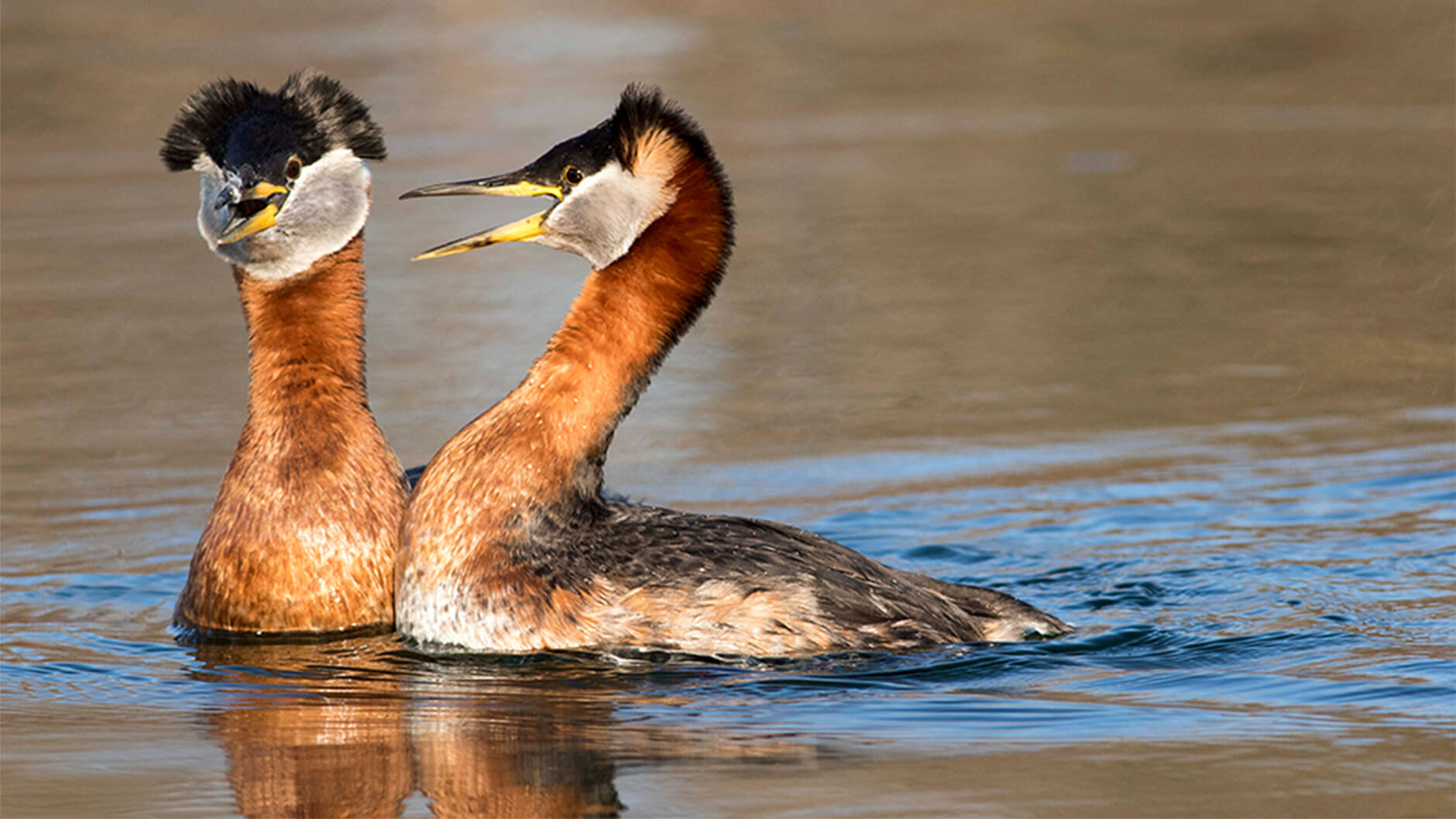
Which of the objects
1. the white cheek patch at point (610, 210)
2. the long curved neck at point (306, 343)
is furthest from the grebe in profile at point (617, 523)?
the long curved neck at point (306, 343)

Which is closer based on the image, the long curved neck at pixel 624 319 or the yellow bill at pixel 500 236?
the yellow bill at pixel 500 236

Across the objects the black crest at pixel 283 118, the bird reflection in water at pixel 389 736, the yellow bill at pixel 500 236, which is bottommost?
the bird reflection in water at pixel 389 736

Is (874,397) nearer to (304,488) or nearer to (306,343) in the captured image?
(306,343)

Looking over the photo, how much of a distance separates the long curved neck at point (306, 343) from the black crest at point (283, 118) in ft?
1.55

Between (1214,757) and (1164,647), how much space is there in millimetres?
1655

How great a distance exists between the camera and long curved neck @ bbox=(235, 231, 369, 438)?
883cm

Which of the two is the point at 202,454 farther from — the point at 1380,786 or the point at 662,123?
the point at 1380,786

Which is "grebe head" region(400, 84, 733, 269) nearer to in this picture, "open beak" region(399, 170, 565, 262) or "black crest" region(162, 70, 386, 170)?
"open beak" region(399, 170, 565, 262)

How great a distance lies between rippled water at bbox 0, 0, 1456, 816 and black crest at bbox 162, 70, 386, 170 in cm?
209

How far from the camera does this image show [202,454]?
12305mm

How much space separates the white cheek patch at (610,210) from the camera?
8.53m

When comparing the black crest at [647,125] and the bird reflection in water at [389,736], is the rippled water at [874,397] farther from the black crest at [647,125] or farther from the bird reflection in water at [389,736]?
the black crest at [647,125]

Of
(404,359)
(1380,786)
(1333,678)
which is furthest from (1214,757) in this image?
(404,359)

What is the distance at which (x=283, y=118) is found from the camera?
8891mm
